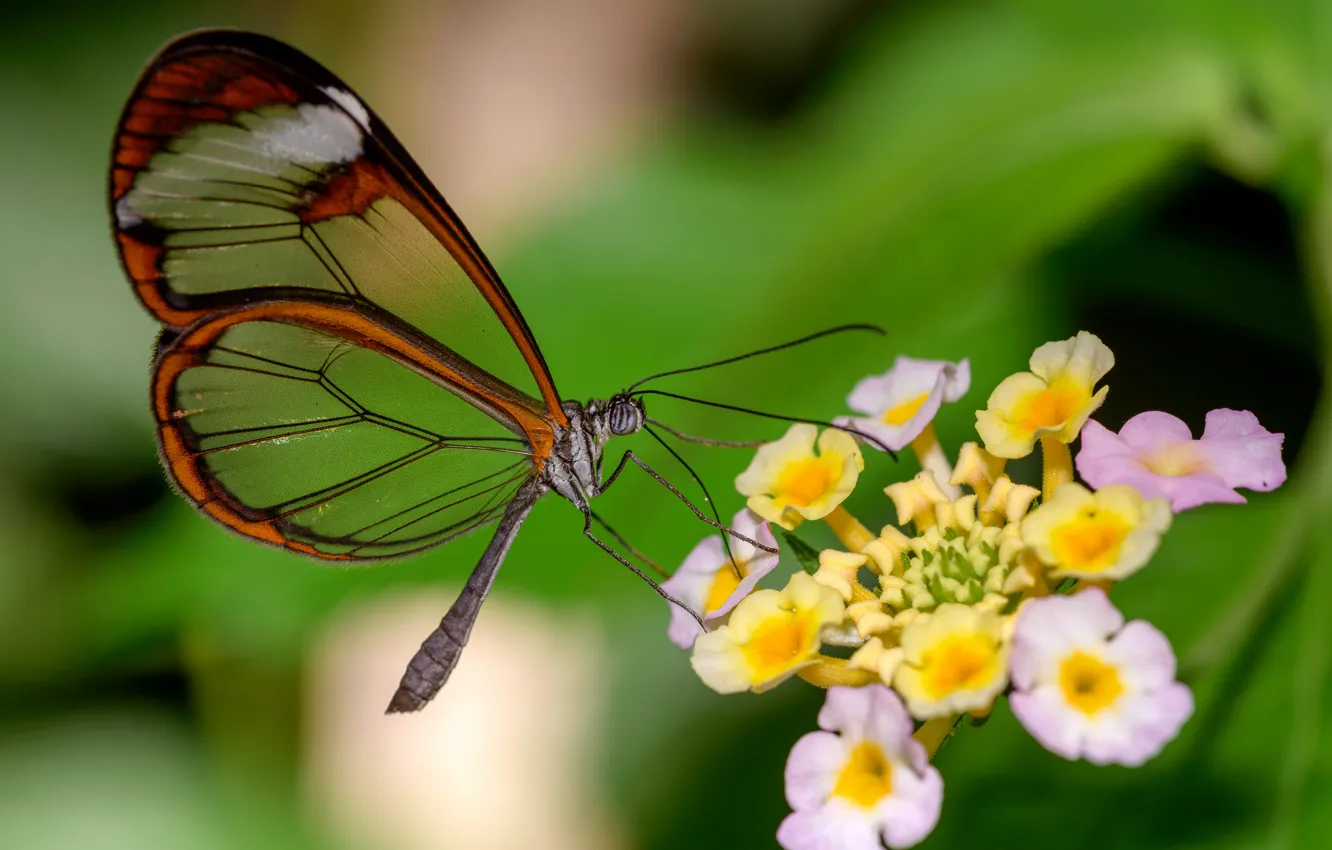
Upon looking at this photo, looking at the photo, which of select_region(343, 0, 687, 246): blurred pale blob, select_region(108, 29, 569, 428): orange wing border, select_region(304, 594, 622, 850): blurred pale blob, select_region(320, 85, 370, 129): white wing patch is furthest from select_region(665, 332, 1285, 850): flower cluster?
select_region(343, 0, 687, 246): blurred pale blob

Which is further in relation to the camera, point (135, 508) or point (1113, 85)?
point (135, 508)

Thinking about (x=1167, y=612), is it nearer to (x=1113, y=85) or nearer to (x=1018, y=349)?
(x=1018, y=349)

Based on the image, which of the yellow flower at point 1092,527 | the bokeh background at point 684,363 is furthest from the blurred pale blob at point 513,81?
the yellow flower at point 1092,527

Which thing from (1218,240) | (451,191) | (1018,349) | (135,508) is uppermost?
(451,191)

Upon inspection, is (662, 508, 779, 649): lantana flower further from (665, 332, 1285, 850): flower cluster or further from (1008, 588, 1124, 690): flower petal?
(1008, 588, 1124, 690): flower petal

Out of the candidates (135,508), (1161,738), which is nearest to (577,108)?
(135,508)

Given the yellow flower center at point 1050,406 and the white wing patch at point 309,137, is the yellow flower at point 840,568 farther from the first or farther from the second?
the white wing patch at point 309,137
